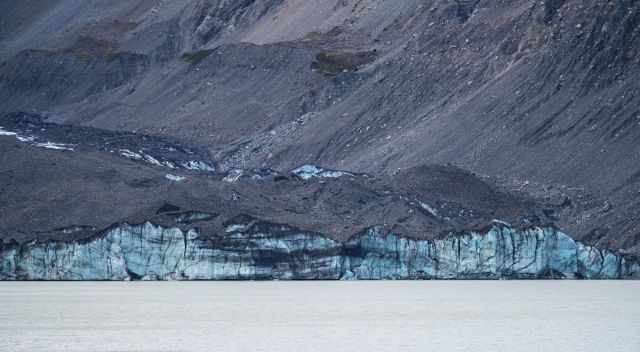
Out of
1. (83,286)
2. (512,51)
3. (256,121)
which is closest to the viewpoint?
(83,286)

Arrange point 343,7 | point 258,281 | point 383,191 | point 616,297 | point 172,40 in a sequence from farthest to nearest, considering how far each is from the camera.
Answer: point 172,40
point 343,7
point 383,191
point 258,281
point 616,297

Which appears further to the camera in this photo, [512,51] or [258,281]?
[512,51]

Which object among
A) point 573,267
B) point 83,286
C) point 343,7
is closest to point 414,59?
point 343,7

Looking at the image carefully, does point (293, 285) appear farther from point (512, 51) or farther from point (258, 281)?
point (512, 51)

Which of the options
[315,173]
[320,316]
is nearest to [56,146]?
[315,173]

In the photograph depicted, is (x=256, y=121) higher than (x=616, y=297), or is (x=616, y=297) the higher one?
(x=256, y=121)

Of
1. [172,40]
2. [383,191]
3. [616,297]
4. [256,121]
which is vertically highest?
[172,40]

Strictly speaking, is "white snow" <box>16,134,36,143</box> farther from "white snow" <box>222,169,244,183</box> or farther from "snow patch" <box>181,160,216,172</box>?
"snow patch" <box>181,160,216,172</box>
